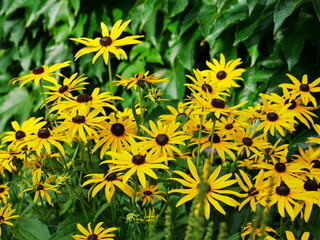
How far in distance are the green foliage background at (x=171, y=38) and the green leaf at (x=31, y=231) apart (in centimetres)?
35

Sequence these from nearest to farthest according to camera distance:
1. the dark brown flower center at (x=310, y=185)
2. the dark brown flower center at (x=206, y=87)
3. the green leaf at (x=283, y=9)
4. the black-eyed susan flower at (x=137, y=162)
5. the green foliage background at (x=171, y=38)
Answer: the black-eyed susan flower at (x=137, y=162), the dark brown flower center at (x=310, y=185), the dark brown flower center at (x=206, y=87), the green leaf at (x=283, y=9), the green foliage background at (x=171, y=38)

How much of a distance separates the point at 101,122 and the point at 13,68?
228cm

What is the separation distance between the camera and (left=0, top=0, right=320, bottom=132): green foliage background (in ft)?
7.37

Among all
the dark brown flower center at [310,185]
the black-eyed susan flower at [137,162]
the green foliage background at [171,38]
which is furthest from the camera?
the green foliage background at [171,38]

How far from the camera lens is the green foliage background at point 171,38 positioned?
2246 mm

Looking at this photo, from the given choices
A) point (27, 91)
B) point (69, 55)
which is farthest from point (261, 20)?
point (27, 91)

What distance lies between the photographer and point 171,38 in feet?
8.80

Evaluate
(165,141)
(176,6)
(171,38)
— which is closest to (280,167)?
(165,141)

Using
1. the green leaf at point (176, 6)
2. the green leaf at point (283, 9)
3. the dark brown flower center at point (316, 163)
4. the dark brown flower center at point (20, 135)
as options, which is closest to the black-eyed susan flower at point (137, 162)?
the dark brown flower center at point (20, 135)

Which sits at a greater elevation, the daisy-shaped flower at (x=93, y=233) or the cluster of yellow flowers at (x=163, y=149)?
the cluster of yellow flowers at (x=163, y=149)

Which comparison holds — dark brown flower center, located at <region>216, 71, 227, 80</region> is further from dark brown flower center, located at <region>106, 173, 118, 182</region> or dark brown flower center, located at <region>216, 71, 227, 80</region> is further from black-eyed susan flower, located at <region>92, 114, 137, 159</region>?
dark brown flower center, located at <region>106, 173, 118, 182</region>

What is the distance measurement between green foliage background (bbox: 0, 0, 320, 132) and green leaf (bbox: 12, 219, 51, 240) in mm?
352

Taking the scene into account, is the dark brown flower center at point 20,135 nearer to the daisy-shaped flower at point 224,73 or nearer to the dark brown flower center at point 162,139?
the dark brown flower center at point 162,139

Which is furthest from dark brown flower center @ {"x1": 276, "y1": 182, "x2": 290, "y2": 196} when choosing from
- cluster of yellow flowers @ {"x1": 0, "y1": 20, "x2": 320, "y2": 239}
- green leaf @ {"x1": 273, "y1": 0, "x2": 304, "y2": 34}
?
green leaf @ {"x1": 273, "y1": 0, "x2": 304, "y2": 34}
